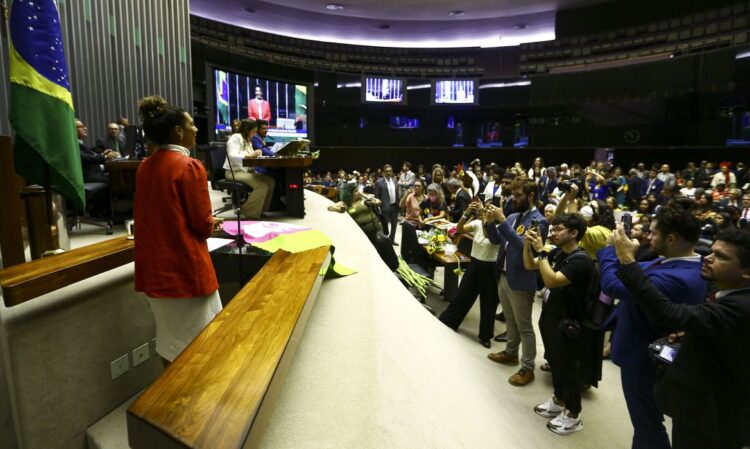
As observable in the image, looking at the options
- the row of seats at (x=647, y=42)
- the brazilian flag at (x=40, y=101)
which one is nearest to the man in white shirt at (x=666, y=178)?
the row of seats at (x=647, y=42)

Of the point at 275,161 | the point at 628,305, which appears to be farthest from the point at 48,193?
the point at 628,305

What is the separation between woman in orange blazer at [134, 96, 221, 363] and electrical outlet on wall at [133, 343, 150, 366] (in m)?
0.60

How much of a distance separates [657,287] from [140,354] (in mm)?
2677

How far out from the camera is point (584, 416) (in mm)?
3172

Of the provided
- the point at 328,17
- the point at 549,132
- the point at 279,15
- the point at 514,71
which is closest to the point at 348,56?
the point at 328,17

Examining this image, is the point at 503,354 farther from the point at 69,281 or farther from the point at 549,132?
the point at 549,132

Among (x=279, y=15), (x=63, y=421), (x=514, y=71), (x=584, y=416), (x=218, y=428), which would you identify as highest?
(x=279, y=15)

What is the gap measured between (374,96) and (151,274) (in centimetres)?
1698

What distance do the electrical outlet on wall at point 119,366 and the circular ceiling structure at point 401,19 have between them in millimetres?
16154

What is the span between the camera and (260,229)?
12.4 feet

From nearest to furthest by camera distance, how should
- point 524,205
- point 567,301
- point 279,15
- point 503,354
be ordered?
1. point 567,301
2. point 524,205
3. point 503,354
4. point 279,15

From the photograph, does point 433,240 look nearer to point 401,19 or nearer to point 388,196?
point 388,196

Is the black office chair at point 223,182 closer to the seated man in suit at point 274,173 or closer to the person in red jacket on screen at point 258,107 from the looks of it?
the seated man in suit at point 274,173

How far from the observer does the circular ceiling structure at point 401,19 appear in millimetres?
16188
